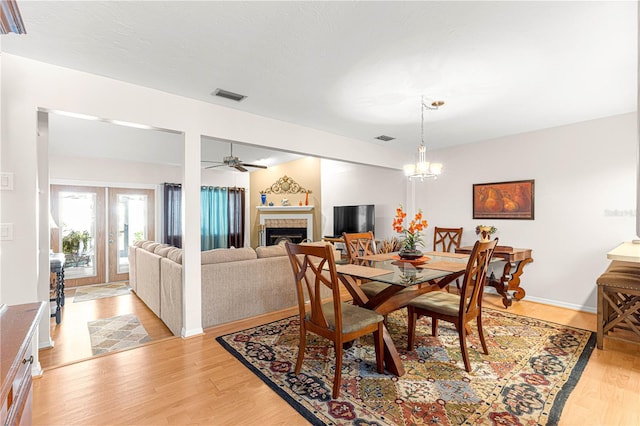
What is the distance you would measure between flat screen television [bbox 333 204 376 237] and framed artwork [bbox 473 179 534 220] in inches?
73.1

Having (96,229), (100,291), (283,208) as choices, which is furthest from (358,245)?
(96,229)

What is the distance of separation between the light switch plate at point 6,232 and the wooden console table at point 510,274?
5.05m

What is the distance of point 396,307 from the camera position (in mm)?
2641

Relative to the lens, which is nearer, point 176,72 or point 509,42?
point 509,42

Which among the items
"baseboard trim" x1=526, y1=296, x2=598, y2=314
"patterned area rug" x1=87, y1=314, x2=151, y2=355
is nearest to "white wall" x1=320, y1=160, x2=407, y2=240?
"baseboard trim" x1=526, y1=296, x2=598, y2=314

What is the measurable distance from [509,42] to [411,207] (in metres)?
3.65

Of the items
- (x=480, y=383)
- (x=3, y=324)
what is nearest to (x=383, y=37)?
(x=3, y=324)

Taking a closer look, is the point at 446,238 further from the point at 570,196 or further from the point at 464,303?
the point at 464,303

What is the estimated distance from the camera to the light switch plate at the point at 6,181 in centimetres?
220

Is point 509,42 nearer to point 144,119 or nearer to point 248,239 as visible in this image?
point 144,119

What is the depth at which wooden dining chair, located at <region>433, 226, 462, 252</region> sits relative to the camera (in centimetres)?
498

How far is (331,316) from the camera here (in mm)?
2178

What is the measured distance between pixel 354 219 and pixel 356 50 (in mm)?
4191

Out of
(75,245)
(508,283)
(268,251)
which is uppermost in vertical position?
(268,251)
